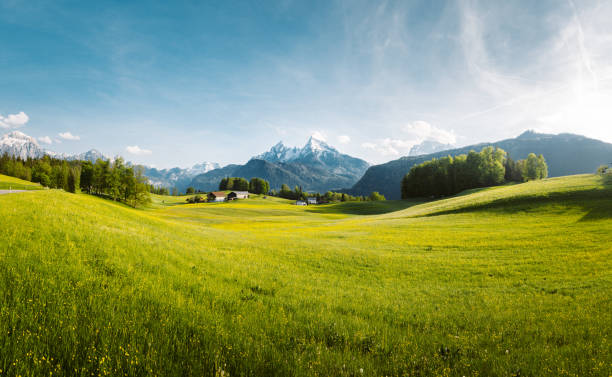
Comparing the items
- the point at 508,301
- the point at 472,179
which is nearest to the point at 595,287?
the point at 508,301

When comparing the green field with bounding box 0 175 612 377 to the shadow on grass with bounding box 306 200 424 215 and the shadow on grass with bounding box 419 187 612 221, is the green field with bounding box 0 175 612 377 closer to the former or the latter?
the shadow on grass with bounding box 419 187 612 221

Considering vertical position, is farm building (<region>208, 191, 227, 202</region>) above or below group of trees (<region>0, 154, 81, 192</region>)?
below

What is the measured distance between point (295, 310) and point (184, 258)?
651 centimetres

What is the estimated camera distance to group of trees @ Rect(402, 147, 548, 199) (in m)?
94.2

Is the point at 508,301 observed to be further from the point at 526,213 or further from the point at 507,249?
the point at 526,213

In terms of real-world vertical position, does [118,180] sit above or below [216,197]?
above

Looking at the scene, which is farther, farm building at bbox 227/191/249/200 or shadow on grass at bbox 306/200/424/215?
farm building at bbox 227/191/249/200

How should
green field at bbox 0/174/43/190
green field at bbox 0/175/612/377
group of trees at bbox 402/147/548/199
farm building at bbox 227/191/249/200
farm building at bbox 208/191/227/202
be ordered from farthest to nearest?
farm building at bbox 227/191/249/200, farm building at bbox 208/191/227/202, group of trees at bbox 402/147/548/199, green field at bbox 0/174/43/190, green field at bbox 0/175/612/377

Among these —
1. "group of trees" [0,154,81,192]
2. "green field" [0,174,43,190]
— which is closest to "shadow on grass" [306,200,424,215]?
"green field" [0,174,43,190]

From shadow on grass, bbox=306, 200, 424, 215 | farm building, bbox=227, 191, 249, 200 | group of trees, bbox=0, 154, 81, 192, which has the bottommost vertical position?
shadow on grass, bbox=306, 200, 424, 215

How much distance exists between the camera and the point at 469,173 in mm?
97188

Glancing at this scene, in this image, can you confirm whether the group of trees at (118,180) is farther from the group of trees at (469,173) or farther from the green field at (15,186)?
the group of trees at (469,173)

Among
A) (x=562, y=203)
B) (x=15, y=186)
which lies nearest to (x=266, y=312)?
(x=562, y=203)

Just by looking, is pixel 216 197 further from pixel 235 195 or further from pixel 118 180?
pixel 118 180
